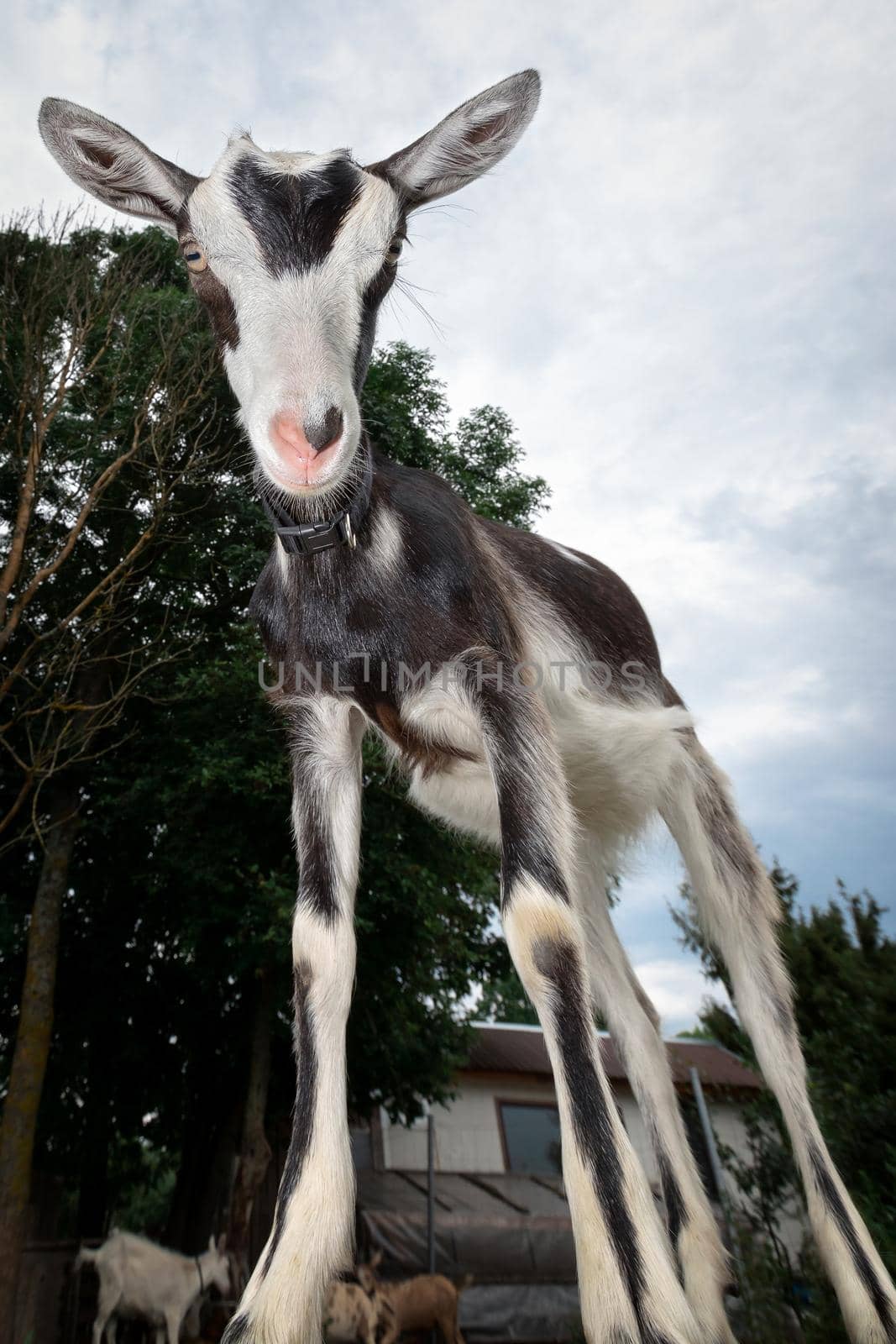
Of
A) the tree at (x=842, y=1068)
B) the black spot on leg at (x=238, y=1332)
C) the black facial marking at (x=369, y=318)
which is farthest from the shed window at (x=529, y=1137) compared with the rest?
the black facial marking at (x=369, y=318)

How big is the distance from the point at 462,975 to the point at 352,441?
1261 cm

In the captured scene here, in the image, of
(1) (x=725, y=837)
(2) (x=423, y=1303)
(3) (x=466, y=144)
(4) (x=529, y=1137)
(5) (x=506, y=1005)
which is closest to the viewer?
(3) (x=466, y=144)

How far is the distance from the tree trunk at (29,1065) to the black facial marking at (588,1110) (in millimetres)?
7078

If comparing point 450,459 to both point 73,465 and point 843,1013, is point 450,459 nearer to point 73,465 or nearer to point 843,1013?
point 73,465

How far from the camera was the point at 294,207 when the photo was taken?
269 cm

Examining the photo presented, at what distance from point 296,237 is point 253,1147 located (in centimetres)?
1132

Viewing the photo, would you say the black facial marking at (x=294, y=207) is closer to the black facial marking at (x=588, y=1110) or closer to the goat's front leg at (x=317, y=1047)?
the goat's front leg at (x=317, y=1047)

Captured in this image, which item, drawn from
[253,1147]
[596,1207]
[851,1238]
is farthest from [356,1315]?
[596,1207]

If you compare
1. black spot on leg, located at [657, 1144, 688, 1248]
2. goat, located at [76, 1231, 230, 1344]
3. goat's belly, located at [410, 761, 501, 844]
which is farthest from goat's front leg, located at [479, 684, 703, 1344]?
goat, located at [76, 1231, 230, 1344]

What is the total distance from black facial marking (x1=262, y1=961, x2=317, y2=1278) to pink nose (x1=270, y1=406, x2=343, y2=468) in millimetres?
1395

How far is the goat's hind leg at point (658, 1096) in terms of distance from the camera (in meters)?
2.76

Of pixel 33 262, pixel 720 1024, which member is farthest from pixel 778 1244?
pixel 33 262

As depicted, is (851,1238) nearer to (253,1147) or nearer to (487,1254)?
(253,1147)

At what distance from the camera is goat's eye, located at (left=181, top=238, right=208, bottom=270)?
109 inches
